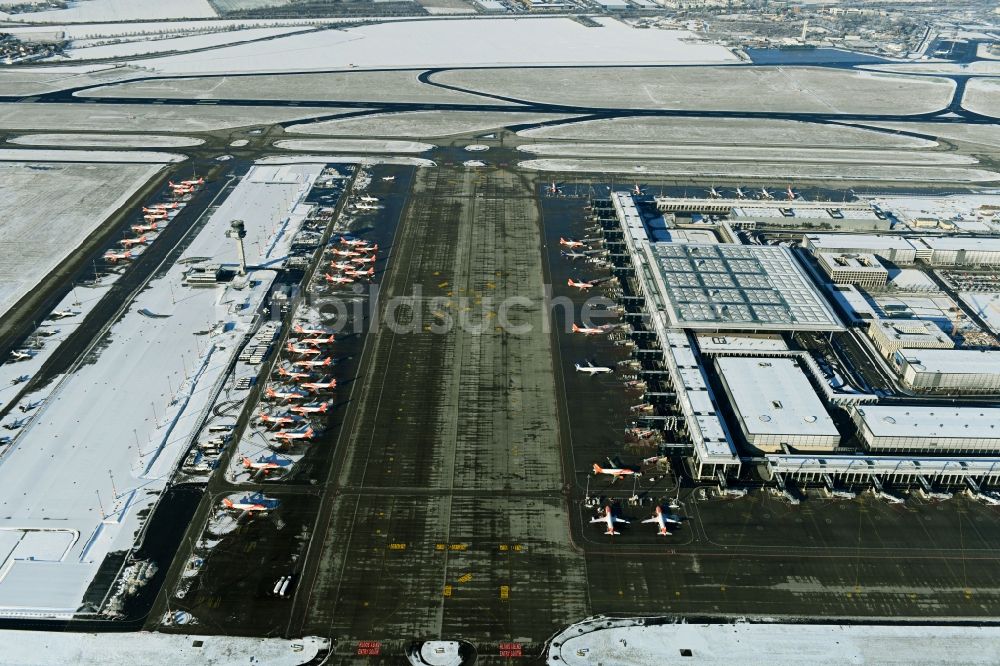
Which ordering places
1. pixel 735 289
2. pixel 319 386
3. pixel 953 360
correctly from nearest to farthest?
1. pixel 319 386
2. pixel 953 360
3. pixel 735 289

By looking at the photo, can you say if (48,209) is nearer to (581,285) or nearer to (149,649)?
(581,285)

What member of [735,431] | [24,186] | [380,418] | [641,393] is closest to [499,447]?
[380,418]

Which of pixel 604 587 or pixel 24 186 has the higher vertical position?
pixel 24 186

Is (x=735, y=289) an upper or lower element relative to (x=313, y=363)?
upper

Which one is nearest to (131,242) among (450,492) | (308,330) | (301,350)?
(308,330)

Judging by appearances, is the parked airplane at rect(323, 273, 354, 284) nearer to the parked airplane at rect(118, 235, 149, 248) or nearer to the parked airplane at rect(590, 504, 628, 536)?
the parked airplane at rect(118, 235, 149, 248)

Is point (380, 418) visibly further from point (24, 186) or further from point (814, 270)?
point (24, 186)
